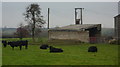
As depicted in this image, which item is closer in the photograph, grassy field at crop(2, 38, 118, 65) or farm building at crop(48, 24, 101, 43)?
grassy field at crop(2, 38, 118, 65)

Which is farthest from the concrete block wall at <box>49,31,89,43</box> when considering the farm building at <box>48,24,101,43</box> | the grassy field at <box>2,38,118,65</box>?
the grassy field at <box>2,38,118,65</box>

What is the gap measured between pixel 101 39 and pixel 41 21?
1569 cm

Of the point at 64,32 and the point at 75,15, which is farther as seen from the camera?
the point at 75,15

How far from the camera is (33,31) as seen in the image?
172ft

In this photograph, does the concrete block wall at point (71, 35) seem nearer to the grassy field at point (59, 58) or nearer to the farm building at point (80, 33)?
the farm building at point (80, 33)

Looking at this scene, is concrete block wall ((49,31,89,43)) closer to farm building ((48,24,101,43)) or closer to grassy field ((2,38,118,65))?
farm building ((48,24,101,43))

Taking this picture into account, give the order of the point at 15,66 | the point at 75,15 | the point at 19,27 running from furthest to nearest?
the point at 19,27, the point at 75,15, the point at 15,66

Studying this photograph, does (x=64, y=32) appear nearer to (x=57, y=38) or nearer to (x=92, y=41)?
(x=57, y=38)

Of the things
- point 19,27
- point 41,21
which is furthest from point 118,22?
point 19,27

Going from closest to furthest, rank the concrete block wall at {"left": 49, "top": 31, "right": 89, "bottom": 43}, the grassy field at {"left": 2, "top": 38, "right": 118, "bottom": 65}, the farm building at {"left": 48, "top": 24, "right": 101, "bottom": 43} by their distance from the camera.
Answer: the grassy field at {"left": 2, "top": 38, "right": 118, "bottom": 65} < the farm building at {"left": 48, "top": 24, "right": 101, "bottom": 43} < the concrete block wall at {"left": 49, "top": 31, "right": 89, "bottom": 43}

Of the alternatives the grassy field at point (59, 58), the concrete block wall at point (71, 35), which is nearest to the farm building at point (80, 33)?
the concrete block wall at point (71, 35)

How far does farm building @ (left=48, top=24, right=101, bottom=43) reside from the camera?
42.6 metres

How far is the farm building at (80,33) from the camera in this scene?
42625 mm

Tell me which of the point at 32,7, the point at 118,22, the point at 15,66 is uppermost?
the point at 32,7
